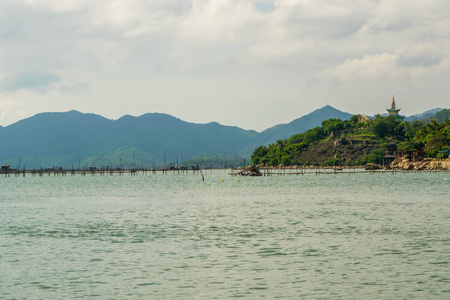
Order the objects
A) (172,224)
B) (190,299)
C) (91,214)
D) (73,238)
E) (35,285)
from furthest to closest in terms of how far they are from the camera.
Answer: (91,214) → (172,224) → (73,238) → (35,285) → (190,299)

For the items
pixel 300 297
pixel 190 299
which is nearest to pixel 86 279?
pixel 190 299

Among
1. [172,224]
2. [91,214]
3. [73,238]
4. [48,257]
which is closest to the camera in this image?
[48,257]

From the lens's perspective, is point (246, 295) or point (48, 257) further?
point (48, 257)

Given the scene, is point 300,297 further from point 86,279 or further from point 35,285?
point 35,285

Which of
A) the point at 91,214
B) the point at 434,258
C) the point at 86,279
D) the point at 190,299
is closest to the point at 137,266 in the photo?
the point at 86,279

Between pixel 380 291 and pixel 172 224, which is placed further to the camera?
pixel 172 224

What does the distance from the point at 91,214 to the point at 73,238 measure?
70.1 ft

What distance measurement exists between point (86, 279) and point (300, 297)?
10934 millimetres

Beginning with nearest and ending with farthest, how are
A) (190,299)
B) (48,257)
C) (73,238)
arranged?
(190,299)
(48,257)
(73,238)

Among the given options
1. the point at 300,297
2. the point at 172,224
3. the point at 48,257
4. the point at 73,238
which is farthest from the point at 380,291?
the point at 172,224

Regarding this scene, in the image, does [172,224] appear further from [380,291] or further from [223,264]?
[380,291]

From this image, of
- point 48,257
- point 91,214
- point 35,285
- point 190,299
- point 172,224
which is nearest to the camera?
point 190,299

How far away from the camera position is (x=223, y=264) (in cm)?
2983

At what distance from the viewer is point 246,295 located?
23.3 metres
